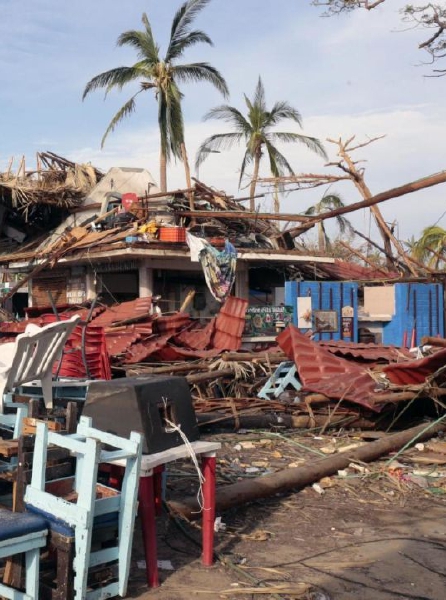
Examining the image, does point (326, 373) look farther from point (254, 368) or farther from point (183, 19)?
point (183, 19)

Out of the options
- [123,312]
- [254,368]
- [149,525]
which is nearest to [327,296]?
[123,312]

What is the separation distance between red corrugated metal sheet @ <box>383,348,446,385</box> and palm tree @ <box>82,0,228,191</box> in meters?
17.1

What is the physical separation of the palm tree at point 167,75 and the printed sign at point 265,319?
10.1 metres

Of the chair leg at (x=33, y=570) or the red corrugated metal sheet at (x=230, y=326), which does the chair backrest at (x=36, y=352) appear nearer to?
the chair leg at (x=33, y=570)

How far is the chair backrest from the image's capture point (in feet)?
16.6

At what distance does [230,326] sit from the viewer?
13070 millimetres

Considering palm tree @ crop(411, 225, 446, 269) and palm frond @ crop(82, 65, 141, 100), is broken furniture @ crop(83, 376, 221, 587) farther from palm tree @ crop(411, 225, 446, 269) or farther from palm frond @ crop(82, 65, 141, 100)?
palm frond @ crop(82, 65, 141, 100)

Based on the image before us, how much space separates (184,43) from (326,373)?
65.3ft

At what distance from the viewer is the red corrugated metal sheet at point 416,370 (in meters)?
8.14

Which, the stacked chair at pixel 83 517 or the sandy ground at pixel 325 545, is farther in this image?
the sandy ground at pixel 325 545

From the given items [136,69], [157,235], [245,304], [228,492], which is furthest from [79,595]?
[136,69]

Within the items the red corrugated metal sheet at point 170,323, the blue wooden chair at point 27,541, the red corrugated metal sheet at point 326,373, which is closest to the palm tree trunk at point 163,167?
the red corrugated metal sheet at point 170,323

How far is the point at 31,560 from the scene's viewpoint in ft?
11.2

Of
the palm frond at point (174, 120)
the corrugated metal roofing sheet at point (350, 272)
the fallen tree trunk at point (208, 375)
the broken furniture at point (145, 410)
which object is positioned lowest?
the fallen tree trunk at point (208, 375)
